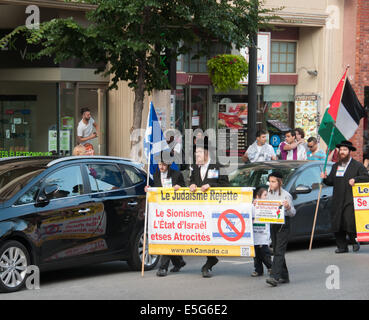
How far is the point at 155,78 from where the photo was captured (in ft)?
49.2

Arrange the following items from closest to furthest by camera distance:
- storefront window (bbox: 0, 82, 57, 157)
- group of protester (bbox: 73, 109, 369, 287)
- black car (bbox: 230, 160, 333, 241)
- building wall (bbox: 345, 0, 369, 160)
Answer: group of protester (bbox: 73, 109, 369, 287), black car (bbox: 230, 160, 333, 241), storefront window (bbox: 0, 82, 57, 157), building wall (bbox: 345, 0, 369, 160)

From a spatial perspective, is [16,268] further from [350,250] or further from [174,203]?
[350,250]

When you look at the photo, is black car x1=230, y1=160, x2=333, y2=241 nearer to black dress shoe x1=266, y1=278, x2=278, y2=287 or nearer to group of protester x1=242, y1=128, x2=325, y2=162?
group of protester x1=242, y1=128, x2=325, y2=162

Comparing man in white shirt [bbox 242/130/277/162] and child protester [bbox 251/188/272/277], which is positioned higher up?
man in white shirt [bbox 242/130/277/162]

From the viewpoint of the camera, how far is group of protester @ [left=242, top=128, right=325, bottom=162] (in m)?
16.6

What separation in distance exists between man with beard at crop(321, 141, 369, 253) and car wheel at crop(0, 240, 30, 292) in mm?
5753

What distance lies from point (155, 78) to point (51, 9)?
13.7 ft

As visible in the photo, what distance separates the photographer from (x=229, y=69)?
20.2 meters

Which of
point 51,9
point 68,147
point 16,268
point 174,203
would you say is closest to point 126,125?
point 68,147

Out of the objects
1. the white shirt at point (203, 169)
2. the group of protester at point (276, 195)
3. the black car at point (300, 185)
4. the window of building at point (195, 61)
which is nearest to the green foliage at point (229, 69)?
the window of building at point (195, 61)

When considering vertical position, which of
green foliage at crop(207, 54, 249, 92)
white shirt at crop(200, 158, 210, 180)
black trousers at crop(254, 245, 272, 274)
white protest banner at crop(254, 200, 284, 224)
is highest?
green foliage at crop(207, 54, 249, 92)

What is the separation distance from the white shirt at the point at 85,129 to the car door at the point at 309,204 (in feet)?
20.6

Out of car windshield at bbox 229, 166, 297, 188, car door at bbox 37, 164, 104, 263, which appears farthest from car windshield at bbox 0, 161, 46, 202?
car windshield at bbox 229, 166, 297, 188

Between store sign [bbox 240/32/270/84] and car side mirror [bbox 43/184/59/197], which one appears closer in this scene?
car side mirror [bbox 43/184/59/197]
